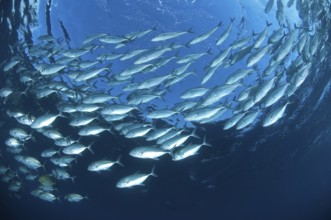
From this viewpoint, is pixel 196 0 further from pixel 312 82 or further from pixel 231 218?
pixel 231 218

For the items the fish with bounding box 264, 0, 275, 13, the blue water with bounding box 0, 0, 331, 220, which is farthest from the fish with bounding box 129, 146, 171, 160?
the fish with bounding box 264, 0, 275, 13

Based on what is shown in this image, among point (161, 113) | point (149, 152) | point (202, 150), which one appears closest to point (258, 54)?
point (161, 113)

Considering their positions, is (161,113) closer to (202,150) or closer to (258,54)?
(258,54)

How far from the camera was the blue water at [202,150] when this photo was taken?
8.84 metres

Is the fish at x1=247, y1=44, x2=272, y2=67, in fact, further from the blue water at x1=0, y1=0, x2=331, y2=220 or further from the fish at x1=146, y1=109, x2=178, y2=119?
the fish at x1=146, y1=109, x2=178, y2=119

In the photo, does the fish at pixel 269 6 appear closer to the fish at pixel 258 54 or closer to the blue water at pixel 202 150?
the blue water at pixel 202 150

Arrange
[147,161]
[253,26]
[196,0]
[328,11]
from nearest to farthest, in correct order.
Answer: [196,0] < [253,26] < [328,11] < [147,161]

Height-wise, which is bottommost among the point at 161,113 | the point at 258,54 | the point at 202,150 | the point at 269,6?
the point at 202,150

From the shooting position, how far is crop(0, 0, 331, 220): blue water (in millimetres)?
8836

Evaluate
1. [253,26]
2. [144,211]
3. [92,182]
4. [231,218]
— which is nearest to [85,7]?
[253,26]

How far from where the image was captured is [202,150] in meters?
17.1

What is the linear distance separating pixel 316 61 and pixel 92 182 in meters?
18.3

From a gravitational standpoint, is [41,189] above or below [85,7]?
below

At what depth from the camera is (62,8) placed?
29.2ft
